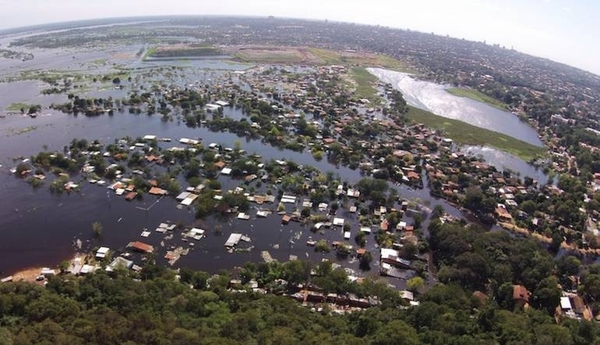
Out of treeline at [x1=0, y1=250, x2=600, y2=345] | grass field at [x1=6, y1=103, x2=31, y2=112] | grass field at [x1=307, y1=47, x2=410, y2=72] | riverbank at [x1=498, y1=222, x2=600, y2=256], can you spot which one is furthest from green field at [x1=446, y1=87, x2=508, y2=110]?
grass field at [x1=6, y1=103, x2=31, y2=112]

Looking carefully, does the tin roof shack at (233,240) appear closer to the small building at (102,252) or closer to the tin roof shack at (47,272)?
the small building at (102,252)

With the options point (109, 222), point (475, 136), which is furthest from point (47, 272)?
point (475, 136)

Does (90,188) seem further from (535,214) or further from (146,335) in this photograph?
(535,214)

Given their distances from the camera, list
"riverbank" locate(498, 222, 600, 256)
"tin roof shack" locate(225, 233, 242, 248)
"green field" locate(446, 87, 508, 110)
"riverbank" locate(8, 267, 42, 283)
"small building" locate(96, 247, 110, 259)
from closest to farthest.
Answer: "riverbank" locate(8, 267, 42, 283), "small building" locate(96, 247, 110, 259), "tin roof shack" locate(225, 233, 242, 248), "riverbank" locate(498, 222, 600, 256), "green field" locate(446, 87, 508, 110)

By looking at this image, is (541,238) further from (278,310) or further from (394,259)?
(278,310)

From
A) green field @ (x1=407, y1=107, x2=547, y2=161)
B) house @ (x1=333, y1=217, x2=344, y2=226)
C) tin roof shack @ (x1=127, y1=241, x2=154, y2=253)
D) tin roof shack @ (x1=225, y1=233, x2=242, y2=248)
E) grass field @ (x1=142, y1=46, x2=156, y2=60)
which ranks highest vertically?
grass field @ (x1=142, y1=46, x2=156, y2=60)

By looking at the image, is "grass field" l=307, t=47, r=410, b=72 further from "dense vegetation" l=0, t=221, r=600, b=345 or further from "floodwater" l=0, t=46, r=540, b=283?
"dense vegetation" l=0, t=221, r=600, b=345

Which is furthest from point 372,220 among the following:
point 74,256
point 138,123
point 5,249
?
point 138,123
